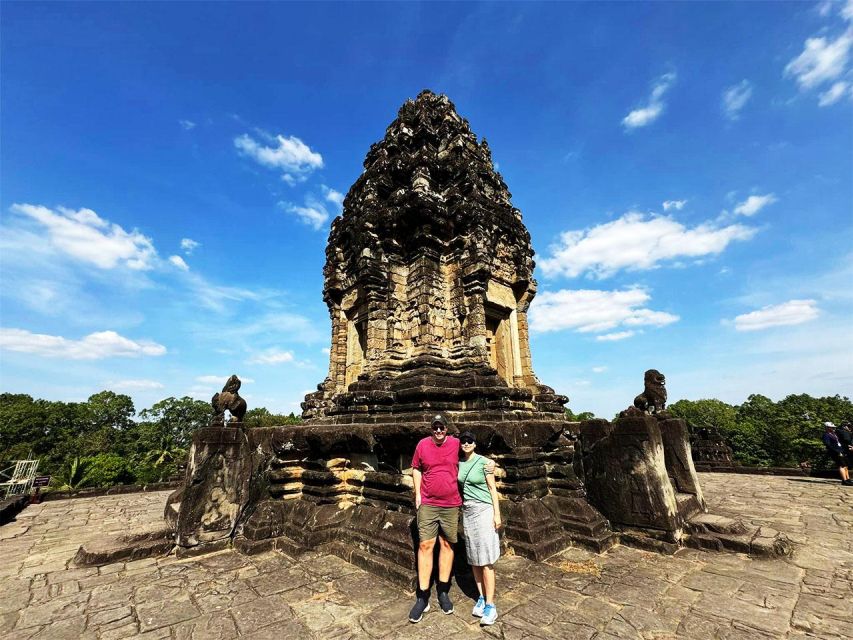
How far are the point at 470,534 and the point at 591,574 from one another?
170 centimetres

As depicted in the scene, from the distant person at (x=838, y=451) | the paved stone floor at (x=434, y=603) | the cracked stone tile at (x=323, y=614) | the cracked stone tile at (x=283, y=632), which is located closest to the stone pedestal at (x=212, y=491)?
the paved stone floor at (x=434, y=603)

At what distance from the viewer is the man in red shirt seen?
3324mm

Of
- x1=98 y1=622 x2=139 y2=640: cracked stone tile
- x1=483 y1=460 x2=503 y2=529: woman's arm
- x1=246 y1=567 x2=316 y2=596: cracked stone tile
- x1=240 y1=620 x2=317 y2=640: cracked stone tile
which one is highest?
x1=483 y1=460 x2=503 y2=529: woman's arm

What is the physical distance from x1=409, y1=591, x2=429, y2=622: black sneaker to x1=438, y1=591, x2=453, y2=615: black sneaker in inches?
4.8

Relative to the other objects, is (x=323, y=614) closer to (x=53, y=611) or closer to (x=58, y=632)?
(x=58, y=632)

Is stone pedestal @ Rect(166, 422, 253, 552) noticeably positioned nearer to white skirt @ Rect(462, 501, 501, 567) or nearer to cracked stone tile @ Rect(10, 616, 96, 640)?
cracked stone tile @ Rect(10, 616, 96, 640)

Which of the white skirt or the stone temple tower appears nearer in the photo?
the white skirt

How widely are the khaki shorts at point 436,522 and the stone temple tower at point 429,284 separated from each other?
237cm

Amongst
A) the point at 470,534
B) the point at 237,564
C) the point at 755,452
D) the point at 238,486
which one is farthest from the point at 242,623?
the point at 755,452

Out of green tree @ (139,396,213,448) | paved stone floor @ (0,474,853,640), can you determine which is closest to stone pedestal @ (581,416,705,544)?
paved stone floor @ (0,474,853,640)

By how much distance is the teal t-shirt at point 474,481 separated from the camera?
3307 mm

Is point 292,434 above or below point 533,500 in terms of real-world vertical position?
above

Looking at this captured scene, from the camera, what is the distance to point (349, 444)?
5.70m

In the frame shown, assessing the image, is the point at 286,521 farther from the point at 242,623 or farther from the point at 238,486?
the point at 242,623
